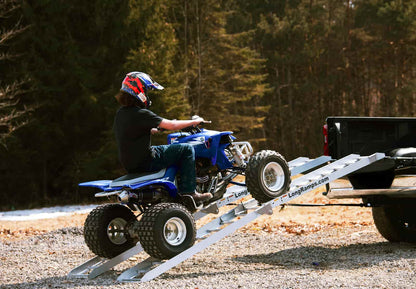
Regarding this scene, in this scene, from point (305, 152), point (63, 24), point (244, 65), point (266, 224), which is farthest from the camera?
point (305, 152)

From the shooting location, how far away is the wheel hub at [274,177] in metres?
7.18

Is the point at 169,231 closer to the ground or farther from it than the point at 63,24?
closer to the ground

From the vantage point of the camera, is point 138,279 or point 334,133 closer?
point 138,279

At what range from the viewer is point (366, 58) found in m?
38.6

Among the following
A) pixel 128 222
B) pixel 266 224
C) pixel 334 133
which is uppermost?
pixel 334 133

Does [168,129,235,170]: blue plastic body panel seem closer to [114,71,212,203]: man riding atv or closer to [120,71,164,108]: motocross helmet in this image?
[114,71,212,203]: man riding atv

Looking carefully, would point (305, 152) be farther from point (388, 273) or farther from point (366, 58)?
point (388, 273)

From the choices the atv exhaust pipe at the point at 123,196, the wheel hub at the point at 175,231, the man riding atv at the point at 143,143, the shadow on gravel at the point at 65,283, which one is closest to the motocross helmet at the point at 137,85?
the man riding atv at the point at 143,143

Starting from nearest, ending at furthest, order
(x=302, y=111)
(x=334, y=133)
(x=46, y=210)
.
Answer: (x=334, y=133), (x=46, y=210), (x=302, y=111)

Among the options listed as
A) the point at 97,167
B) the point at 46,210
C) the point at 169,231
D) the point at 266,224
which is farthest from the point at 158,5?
the point at 169,231

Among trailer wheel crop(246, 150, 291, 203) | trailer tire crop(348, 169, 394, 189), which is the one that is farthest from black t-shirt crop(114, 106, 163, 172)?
trailer tire crop(348, 169, 394, 189)

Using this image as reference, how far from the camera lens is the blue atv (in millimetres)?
6406

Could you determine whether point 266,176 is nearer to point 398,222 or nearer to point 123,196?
point 123,196

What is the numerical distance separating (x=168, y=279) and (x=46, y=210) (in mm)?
14901
